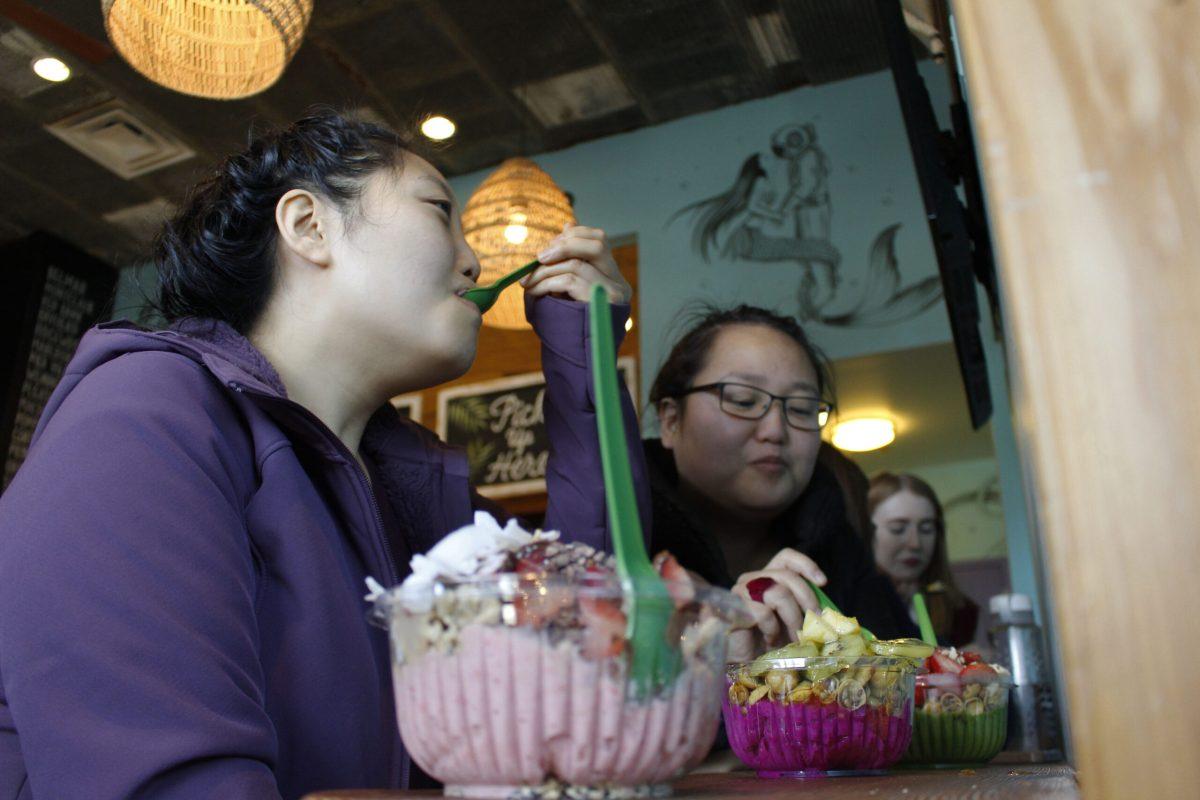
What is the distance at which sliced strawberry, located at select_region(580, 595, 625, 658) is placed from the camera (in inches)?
19.2

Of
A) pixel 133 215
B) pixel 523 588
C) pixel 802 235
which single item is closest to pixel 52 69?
pixel 133 215

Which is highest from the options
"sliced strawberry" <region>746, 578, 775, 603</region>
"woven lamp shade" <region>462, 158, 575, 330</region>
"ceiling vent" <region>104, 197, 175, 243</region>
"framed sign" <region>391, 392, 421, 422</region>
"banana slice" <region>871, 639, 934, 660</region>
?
"ceiling vent" <region>104, 197, 175, 243</region>

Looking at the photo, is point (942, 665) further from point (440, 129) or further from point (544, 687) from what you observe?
point (440, 129)

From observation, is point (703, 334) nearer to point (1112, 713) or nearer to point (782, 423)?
point (782, 423)

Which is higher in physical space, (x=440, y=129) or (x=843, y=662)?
(x=440, y=129)

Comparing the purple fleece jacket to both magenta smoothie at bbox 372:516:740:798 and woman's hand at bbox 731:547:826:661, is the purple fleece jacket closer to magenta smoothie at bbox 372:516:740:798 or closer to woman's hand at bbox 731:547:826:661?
magenta smoothie at bbox 372:516:740:798

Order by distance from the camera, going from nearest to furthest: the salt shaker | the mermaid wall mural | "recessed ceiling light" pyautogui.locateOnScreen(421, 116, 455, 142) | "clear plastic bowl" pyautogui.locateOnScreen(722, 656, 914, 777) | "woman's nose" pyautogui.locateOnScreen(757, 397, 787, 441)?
"clear plastic bowl" pyautogui.locateOnScreen(722, 656, 914, 777)
"woman's nose" pyautogui.locateOnScreen(757, 397, 787, 441)
the salt shaker
the mermaid wall mural
"recessed ceiling light" pyautogui.locateOnScreen(421, 116, 455, 142)

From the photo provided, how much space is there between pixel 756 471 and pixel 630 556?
1335mm

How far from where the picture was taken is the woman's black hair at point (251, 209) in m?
1.26

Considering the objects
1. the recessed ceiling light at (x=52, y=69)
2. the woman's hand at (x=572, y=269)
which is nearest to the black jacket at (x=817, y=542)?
the woman's hand at (x=572, y=269)

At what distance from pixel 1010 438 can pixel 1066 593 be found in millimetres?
3502

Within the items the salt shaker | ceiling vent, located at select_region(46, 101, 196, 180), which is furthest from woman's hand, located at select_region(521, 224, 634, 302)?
ceiling vent, located at select_region(46, 101, 196, 180)

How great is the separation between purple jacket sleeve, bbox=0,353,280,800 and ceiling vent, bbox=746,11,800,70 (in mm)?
3272

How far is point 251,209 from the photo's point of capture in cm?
129
